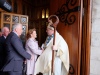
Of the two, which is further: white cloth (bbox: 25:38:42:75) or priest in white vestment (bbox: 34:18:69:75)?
white cloth (bbox: 25:38:42:75)

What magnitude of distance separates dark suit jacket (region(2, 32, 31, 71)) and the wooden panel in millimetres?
727

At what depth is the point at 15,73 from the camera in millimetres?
2484

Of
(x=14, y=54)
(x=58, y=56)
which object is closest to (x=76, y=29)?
(x=58, y=56)

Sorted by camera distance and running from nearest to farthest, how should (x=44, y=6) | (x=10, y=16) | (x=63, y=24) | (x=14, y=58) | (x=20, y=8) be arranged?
(x=14, y=58), (x=63, y=24), (x=10, y=16), (x=20, y=8), (x=44, y=6)

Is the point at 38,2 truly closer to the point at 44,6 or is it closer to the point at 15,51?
the point at 44,6

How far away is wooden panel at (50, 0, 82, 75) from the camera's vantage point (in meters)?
2.48

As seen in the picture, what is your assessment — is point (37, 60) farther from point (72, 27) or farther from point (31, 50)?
point (72, 27)

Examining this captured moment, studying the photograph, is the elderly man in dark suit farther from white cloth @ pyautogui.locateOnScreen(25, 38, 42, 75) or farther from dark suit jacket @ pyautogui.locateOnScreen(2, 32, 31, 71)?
white cloth @ pyautogui.locateOnScreen(25, 38, 42, 75)

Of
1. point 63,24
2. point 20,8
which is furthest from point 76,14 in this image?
point 20,8

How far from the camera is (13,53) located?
2.46m

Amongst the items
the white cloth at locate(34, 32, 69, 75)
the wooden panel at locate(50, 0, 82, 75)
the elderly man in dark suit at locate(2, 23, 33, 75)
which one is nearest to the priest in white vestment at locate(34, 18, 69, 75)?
the white cloth at locate(34, 32, 69, 75)

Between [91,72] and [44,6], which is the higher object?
[44,6]

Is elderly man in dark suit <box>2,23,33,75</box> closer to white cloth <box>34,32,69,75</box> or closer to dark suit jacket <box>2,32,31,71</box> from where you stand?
dark suit jacket <box>2,32,31,71</box>

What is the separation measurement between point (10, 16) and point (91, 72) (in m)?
1.96
